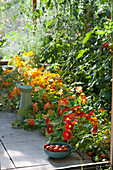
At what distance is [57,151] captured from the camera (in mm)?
2225

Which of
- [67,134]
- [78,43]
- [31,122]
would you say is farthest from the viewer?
[78,43]

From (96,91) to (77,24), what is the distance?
104 centimetres

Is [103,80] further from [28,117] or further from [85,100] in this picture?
[28,117]

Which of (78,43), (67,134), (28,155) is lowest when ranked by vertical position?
(28,155)

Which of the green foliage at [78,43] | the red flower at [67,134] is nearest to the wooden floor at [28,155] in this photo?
the red flower at [67,134]

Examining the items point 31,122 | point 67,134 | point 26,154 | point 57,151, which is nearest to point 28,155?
point 26,154

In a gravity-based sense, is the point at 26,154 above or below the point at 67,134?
below

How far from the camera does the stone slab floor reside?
6.91 feet

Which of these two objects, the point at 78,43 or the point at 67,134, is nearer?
the point at 67,134

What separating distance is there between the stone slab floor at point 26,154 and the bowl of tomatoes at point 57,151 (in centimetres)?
5

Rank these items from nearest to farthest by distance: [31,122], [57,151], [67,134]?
[57,151], [67,134], [31,122]

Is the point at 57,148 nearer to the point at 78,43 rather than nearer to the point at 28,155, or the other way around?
the point at 28,155

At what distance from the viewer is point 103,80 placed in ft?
10.2

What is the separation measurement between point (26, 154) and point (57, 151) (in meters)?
0.26
